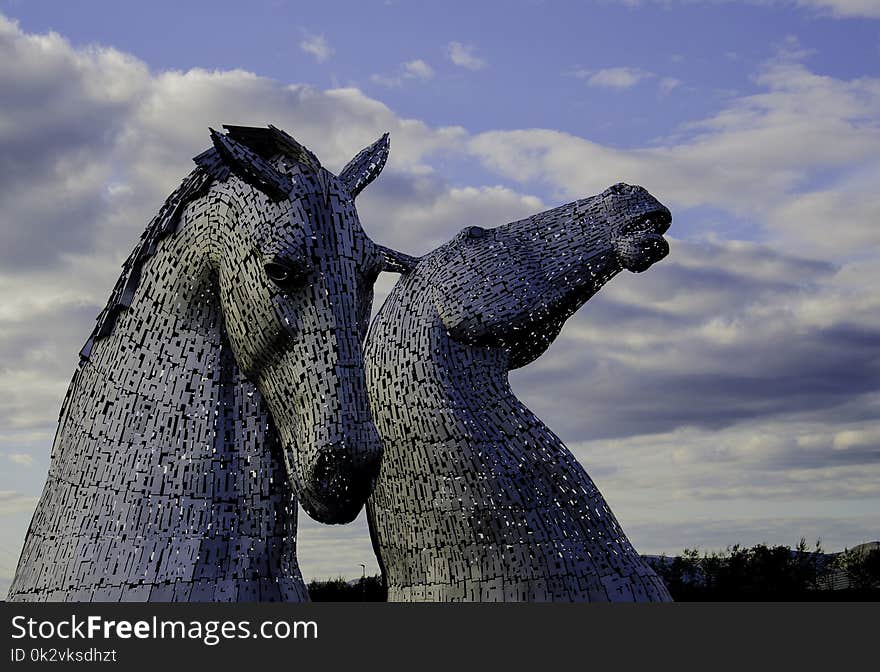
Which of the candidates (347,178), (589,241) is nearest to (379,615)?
(347,178)

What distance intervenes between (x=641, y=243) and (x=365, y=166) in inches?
135

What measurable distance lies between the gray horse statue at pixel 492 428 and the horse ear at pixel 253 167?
319cm

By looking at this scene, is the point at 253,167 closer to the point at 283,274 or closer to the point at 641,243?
the point at 283,274

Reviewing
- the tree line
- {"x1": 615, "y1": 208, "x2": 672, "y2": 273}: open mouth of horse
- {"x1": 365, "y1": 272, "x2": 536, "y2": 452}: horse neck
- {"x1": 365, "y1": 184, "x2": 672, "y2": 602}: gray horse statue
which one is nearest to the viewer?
{"x1": 365, "y1": 184, "x2": 672, "y2": 602}: gray horse statue

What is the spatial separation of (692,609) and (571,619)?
0.63 m

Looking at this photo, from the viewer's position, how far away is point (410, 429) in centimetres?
569

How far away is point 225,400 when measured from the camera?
2643mm

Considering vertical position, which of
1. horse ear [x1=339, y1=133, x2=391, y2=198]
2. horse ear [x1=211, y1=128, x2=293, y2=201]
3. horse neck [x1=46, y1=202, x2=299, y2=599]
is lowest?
horse neck [x1=46, y1=202, x2=299, y2=599]

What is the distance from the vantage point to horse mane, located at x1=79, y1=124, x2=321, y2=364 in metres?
2.67

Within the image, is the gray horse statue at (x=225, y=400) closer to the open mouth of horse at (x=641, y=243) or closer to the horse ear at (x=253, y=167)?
the horse ear at (x=253, y=167)

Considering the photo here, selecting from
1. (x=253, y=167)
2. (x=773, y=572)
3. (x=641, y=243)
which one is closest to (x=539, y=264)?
(x=641, y=243)

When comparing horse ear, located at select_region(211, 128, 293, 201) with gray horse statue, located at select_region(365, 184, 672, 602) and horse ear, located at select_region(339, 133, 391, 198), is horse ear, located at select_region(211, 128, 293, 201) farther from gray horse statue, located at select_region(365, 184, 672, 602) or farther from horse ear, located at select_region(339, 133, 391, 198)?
gray horse statue, located at select_region(365, 184, 672, 602)

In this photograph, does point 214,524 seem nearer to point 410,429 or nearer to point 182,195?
point 182,195

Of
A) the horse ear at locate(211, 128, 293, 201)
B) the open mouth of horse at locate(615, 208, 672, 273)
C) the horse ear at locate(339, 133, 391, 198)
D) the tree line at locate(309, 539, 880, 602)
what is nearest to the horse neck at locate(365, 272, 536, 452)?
the open mouth of horse at locate(615, 208, 672, 273)
